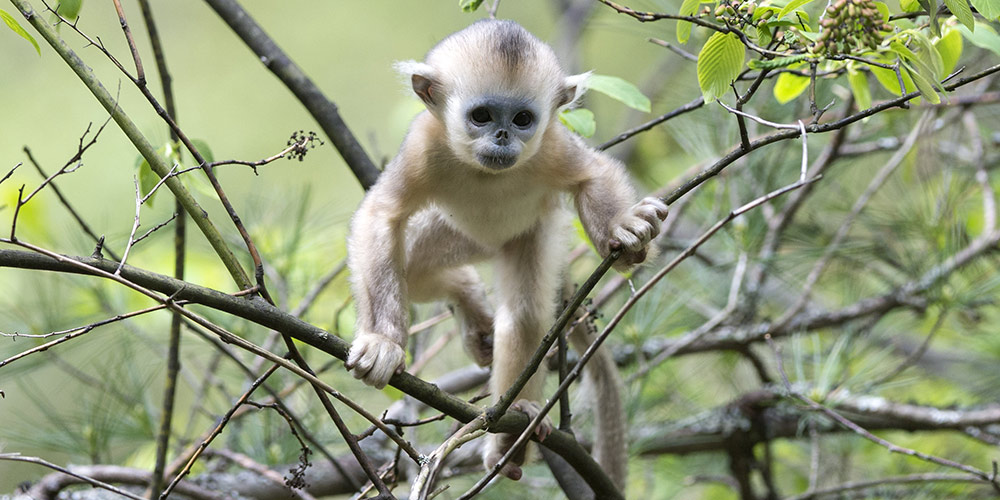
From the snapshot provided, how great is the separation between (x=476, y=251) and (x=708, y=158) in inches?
50.8

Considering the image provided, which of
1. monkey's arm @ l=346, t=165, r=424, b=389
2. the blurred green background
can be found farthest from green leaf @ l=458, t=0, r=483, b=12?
the blurred green background

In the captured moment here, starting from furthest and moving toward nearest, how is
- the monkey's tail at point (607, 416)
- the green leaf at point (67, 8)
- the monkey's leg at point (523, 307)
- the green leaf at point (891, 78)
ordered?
the monkey's tail at point (607, 416)
the monkey's leg at point (523, 307)
the green leaf at point (891, 78)
the green leaf at point (67, 8)

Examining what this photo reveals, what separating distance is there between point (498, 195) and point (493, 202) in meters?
0.03

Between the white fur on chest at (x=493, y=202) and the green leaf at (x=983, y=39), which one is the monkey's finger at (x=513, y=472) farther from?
the green leaf at (x=983, y=39)

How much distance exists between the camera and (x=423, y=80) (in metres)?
2.57

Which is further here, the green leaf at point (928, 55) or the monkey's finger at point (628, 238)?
the monkey's finger at point (628, 238)

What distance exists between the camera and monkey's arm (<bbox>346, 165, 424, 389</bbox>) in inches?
91.9

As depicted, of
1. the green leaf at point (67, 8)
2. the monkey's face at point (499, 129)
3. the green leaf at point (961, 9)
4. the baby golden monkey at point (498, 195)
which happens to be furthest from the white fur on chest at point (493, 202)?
the green leaf at point (961, 9)

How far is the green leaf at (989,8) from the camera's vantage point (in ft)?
4.84

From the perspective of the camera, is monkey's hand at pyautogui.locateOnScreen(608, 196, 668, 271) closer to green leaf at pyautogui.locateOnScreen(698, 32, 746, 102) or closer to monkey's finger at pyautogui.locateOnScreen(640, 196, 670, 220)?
monkey's finger at pyautogui.locateOnScreen(640, 196, 670, 220)

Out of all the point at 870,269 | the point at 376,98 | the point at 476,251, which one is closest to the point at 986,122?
the point at 870,269

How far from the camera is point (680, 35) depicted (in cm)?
180

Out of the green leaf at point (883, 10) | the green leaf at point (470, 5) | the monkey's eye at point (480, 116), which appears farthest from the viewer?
the monkey's eye at point (480, 116)

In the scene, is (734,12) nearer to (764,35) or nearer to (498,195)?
(764,35)
